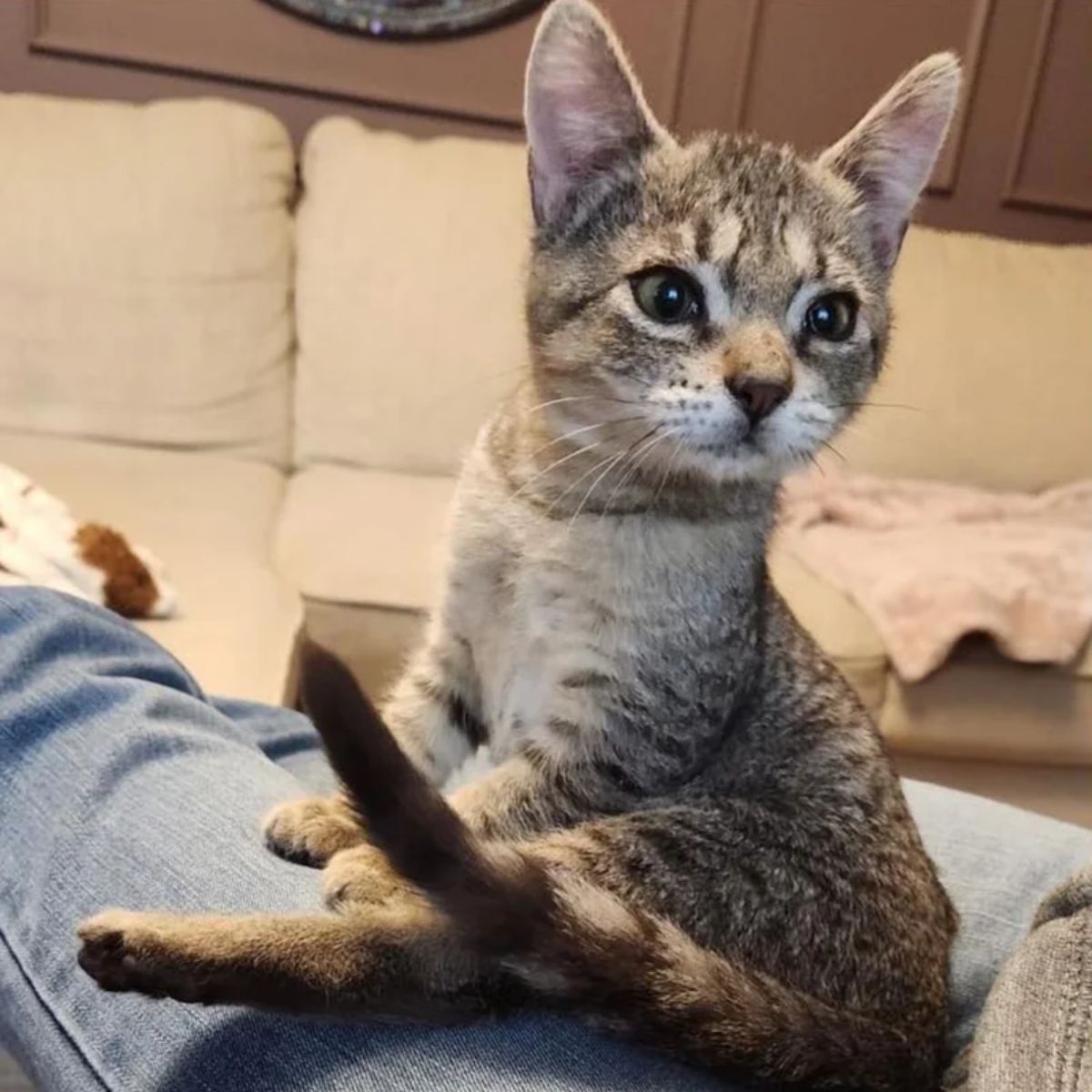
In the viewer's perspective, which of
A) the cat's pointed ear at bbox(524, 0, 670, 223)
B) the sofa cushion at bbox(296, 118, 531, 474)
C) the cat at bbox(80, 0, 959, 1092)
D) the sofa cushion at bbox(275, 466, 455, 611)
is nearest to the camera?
the cat at bbox(80, 0, 959, 1092)

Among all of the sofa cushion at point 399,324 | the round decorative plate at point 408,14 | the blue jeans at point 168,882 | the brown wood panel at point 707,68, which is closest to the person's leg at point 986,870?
the blue jeans at point 168,882

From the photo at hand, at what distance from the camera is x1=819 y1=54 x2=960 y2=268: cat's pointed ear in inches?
41.6

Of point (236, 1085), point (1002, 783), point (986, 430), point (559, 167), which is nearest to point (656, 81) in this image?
point (986, 430)

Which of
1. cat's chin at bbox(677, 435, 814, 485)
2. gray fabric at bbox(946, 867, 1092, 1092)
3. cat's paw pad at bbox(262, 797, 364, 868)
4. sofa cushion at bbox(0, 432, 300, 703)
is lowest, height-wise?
sofa cushion at bbox(0, 432, 300, 703)

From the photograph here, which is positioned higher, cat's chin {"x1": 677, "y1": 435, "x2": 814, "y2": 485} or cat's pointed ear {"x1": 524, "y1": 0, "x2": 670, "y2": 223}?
cat's pointed ear {"x1": 524, "y1": 0, "x2": 670, "y2": 223}

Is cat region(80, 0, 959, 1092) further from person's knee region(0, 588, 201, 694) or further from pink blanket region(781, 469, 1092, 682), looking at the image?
pink blanket region(781, 469, 1092, 682)

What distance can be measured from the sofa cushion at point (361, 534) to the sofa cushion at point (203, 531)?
1.8 inches

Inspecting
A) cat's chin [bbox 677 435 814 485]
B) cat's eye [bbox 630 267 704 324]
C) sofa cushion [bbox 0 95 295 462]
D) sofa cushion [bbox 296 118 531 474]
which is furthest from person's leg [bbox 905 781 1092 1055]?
sofa cushion [bbox 0 95 295 462]

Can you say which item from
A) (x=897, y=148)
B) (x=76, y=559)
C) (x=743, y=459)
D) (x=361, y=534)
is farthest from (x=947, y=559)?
(x=76, y=559)

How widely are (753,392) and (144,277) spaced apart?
1.64 m

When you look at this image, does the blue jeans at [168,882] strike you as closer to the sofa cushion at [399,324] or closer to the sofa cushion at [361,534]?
the sofa cushion at [361,534]

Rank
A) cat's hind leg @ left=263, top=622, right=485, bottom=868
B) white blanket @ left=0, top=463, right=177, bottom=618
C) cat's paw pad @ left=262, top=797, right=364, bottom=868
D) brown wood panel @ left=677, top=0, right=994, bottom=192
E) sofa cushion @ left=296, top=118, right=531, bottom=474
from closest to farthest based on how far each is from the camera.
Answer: cat's paw pad @ left=262, top=797, right=364, bottom=868 → cat's hind leg @ left=263, top=622, right=485, bottom=868 → white blanket @ left=0, top=463, right=177, bottom=618 → sofa cushion @ left=296, top=118, right=531, bottom=474 → brown wood panel @ left=677, top=0, right=994, bottom=192

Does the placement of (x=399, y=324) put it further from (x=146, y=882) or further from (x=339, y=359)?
(x=146, y=882)

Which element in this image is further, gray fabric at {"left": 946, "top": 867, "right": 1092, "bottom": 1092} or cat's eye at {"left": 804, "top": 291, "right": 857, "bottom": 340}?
cat's eye at {"left": 804, "top": 291, "right": 857, "bottom": 340}
